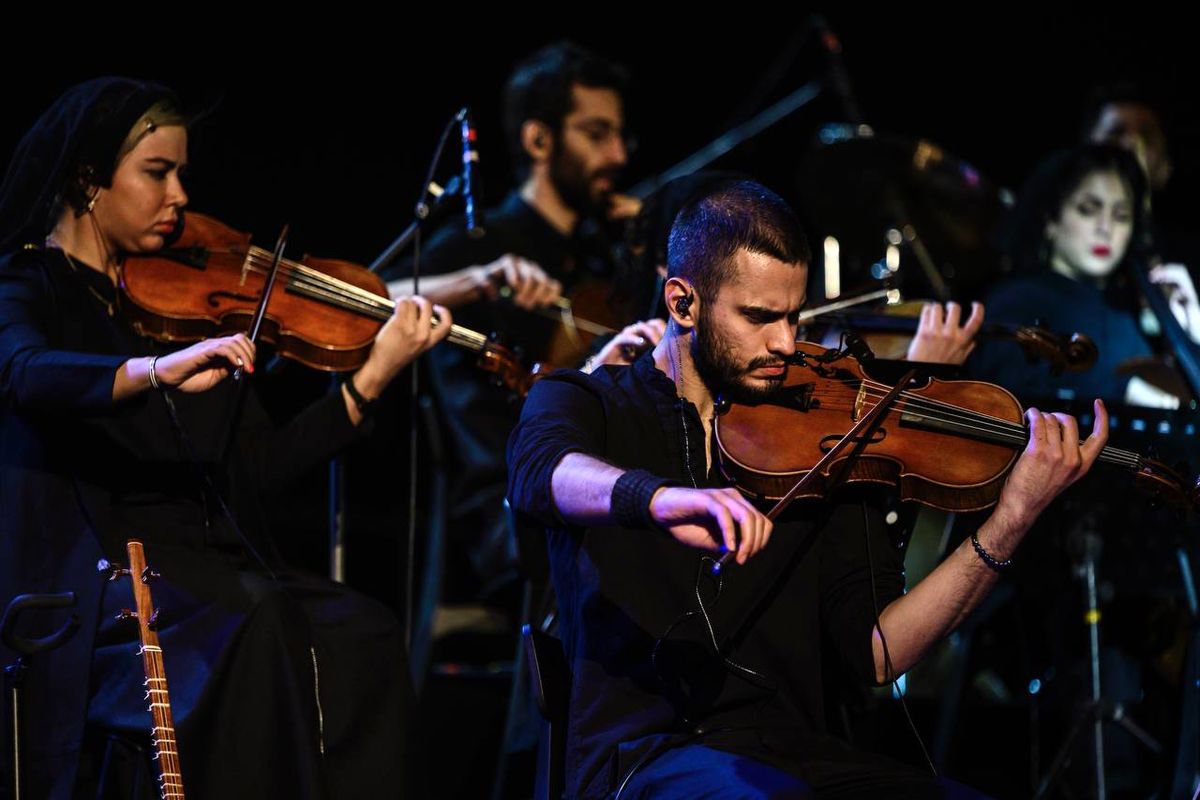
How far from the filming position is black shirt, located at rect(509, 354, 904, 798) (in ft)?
7.52

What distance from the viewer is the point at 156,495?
297 cm

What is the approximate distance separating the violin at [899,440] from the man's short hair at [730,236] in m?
0.22

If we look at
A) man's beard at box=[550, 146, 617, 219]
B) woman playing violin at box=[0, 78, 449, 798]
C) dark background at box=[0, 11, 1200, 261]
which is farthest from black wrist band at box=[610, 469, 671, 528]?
man's beard at box=[550, 146, 617, 219]

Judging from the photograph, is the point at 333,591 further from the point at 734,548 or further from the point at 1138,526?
the point at 1138,526

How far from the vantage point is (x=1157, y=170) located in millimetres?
5324

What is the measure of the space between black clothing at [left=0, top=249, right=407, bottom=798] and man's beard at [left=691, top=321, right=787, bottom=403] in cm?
100

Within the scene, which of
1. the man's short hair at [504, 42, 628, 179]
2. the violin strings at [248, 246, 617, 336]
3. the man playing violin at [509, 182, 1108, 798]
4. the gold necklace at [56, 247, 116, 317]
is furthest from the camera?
the man's short hair at [504, 42, 628, 179]

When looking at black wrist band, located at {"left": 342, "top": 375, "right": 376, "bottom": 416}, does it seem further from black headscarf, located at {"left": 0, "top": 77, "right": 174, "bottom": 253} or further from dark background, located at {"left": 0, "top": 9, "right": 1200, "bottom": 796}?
black headscarf, located at {"left": 0, "top": 77, "right": 174, "bottom": 253}

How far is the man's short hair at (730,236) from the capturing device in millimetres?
2482

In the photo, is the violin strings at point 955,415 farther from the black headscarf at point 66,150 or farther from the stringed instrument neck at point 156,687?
the black headscarf at point 66,150

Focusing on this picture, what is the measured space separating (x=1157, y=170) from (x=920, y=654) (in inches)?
139

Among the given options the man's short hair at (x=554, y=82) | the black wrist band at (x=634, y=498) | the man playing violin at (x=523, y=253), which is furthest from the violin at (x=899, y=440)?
the man's short hair at (x=554, y=82)

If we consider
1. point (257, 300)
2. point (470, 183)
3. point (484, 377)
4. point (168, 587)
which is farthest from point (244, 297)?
point (484, 377)

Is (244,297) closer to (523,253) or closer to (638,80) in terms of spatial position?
(523,253)
